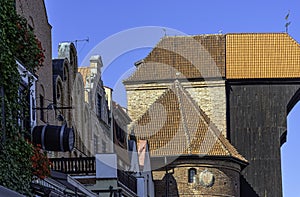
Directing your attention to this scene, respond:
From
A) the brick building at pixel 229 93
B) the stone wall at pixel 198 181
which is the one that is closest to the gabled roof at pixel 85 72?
the stone wall at pixel 198 181

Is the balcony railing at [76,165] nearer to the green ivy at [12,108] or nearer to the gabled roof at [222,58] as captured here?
the green ivy at [12,108]

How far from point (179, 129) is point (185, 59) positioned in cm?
775

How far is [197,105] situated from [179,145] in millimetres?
5625

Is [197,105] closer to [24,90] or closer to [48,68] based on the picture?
[48,68]

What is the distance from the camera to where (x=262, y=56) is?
57.9 m

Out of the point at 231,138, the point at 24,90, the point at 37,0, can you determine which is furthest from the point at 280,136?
the point at 24,90

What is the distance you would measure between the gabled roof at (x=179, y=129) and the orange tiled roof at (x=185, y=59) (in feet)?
7.83

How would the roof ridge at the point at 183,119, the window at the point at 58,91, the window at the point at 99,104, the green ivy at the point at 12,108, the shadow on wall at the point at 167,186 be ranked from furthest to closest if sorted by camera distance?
the roof ridge at the point at 183,119 → the shadow on wall at the point at 167,186 → the window at the point at 99,104 → the window at the point at 58,91 → the green ivy at the point at 12,108

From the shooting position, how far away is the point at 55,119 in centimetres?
2986

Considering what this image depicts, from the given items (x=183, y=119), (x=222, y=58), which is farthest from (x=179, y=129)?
(x=222, y=58)

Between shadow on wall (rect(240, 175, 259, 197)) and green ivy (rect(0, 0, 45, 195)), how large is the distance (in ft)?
128

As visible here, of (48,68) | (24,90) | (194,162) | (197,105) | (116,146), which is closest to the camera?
(24,90)

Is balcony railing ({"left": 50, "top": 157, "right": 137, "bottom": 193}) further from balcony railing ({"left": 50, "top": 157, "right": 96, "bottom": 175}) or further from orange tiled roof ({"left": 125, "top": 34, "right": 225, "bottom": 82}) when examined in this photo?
orange tiled roof ({"left": 125, "top": 34, "right": 225, "bottom": 82})

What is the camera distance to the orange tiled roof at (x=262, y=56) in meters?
56.6
